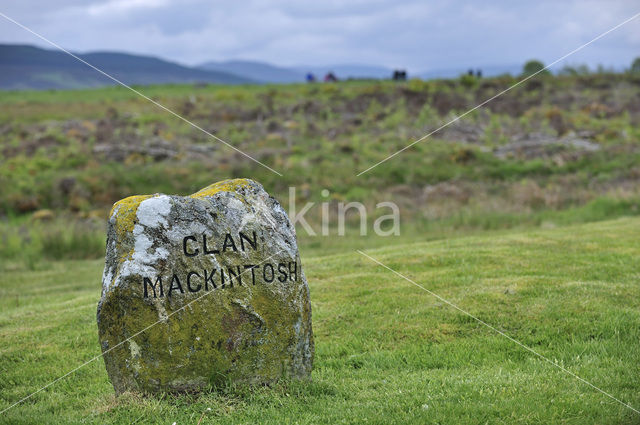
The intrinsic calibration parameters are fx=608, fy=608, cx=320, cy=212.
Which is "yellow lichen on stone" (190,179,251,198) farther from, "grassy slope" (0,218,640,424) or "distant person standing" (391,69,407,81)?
"distant person standing" (391,69,407,81)

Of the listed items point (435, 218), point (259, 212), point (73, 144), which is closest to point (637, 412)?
point (259, 212)

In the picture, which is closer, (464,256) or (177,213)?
(177,213)

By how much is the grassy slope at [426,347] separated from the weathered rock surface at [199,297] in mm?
316

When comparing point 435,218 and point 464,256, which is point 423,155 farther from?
point 464,256

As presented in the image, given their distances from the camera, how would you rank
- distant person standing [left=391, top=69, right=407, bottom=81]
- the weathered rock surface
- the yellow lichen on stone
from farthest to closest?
1. distant person standing [left=391, top=69, right=407, bottom=81]
2. the yellow lichen on stone
3. the weathered rock surface

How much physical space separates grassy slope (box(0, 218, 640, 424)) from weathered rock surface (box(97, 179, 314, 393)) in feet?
1.04

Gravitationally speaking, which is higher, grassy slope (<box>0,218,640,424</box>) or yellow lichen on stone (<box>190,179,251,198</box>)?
yellow lichen on stone (<box>190,179,251,198</box>)

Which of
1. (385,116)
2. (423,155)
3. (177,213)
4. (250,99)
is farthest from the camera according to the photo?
(250,99)

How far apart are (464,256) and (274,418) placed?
805 cm

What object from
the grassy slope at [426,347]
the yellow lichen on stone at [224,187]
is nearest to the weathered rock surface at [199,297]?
the yellow lichen on stone at [224,187]

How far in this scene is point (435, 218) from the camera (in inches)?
955

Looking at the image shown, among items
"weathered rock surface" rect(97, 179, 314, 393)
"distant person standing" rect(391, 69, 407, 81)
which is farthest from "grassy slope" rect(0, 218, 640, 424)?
"distant person standing" rect(391, 69, 407, 81)

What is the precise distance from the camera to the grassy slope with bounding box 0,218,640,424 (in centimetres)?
673

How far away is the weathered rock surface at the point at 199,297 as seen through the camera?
264 inches
